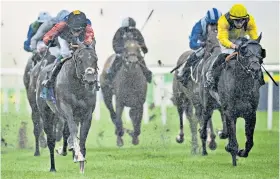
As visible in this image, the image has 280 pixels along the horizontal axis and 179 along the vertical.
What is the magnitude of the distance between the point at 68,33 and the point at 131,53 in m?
3.76

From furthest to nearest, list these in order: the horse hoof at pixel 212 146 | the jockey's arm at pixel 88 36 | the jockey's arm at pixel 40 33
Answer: the jockey's arm at pixel 40 33 < the horse hoof at pixel 212 146 < the jockey's arm at pixel 88 36

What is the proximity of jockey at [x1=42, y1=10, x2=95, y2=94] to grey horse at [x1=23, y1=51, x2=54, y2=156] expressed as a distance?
774 mm

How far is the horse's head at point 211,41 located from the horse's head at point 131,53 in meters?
2.03

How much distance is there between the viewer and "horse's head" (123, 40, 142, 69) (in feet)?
50.5

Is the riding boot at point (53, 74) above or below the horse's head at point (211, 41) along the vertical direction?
below

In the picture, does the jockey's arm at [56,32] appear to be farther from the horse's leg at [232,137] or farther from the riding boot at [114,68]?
the riding boot at [114,68]

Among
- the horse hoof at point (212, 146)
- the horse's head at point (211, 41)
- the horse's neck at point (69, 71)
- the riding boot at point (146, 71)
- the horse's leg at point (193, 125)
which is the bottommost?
the horse hoof at point (212, 146)

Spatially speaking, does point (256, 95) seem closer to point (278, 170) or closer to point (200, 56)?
point (278, 170)

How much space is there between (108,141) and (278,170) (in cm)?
495

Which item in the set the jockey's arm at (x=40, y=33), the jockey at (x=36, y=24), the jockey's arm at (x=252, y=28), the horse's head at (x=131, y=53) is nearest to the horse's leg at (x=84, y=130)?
the jockey's arm at (x=252, y=28)

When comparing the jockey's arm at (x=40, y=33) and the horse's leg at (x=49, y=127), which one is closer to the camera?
the horse's leg at (x=49, y=127)

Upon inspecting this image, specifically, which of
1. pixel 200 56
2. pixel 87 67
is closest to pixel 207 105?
pixel 200 56

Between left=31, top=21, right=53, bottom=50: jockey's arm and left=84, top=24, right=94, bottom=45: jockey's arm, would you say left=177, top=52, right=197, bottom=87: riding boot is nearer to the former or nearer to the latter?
left=31, top=21, right=53, bottom=50: jockey's arm

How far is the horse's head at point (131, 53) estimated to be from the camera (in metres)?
15.4
